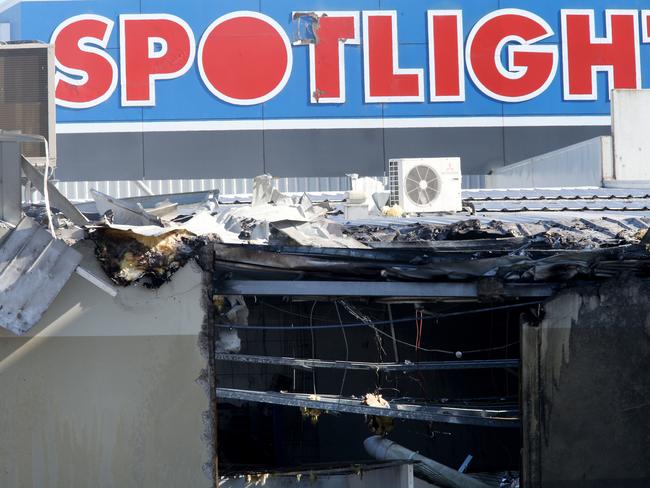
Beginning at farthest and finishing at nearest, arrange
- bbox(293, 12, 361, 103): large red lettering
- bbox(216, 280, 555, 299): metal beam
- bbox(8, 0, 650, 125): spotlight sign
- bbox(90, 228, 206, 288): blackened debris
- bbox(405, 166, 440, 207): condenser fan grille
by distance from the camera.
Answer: bbox(293, 12, 361, 103): large red lettering → bbox(8, 0, 650, 125): spotlight sign → bbox(405, 166, 440, 207): condenser fan grille → bbox(216, 280, 555, 299): metal beam → bbox(90, 228, 206, 288): blackened debris

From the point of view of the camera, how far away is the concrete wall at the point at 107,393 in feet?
21.2

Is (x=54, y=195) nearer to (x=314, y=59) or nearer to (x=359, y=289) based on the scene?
(x=359, y=289)

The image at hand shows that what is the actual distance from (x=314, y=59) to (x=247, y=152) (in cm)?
190

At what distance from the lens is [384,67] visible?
55.0 ft

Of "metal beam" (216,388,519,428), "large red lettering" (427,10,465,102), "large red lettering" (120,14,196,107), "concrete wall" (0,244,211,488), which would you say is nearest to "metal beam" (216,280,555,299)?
"concrete wall" (0,244,211,488)

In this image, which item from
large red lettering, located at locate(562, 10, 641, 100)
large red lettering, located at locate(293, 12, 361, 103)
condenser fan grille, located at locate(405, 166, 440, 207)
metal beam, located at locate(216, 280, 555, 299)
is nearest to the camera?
metal beam, located at locate(216, 280, 555, 299)

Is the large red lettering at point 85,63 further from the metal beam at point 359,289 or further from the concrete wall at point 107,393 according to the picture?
the metal beam at point 359,289

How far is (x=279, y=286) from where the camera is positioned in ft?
21.6

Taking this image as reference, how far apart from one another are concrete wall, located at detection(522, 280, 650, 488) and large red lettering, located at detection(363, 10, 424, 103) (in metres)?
10.5

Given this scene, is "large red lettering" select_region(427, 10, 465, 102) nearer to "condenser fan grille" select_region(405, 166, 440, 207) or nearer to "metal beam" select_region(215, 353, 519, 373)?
"condenser fan grille" select_region(405, 166, 440, 207)

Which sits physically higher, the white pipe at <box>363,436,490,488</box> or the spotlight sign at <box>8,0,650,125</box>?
the spotlight sign at <box>8,0,650,125</box>

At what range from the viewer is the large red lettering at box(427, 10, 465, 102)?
16812 mm

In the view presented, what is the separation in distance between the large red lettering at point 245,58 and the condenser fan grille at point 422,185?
547cm

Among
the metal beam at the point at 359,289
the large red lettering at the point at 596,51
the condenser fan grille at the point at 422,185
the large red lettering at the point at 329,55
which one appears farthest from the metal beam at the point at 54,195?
the large red lettering at the point at 596,51
